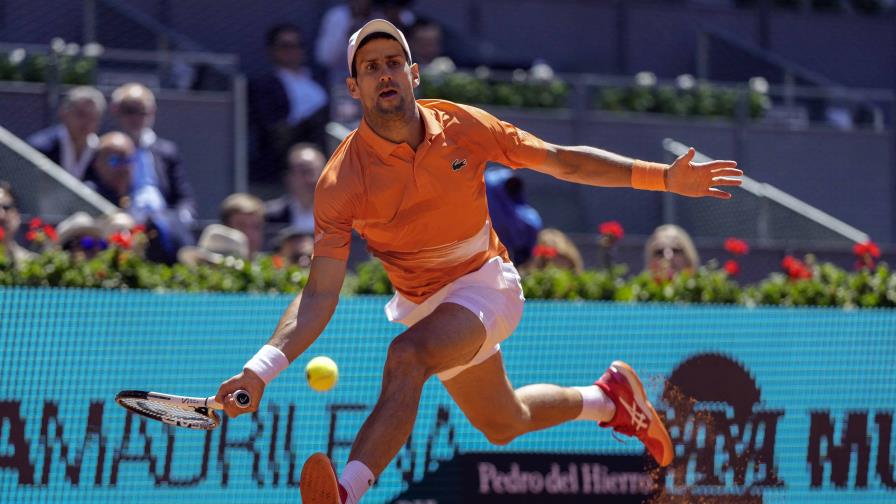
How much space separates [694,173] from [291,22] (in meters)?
8.94

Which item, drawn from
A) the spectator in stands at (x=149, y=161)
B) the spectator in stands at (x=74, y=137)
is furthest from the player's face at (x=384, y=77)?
the spectator in stands at (x=74, y=137)

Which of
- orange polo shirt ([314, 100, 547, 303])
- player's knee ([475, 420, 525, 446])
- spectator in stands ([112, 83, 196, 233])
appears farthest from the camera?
spectator in stands ([112, 83, 196, 233])

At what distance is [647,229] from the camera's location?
43.2 feet

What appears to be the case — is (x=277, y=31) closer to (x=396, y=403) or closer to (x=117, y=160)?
(x=117, y=160)

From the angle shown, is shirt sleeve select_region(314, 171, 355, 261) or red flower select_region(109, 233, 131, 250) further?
red flower select_region(109, 233, 131, 250)

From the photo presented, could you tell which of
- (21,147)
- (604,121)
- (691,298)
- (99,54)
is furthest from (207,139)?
(691,298)

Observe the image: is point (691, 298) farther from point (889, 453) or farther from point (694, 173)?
point (694, 173)

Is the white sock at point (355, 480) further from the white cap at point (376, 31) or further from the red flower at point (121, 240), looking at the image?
the red flower at point (121, 240)

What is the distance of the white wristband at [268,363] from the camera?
17.9ft

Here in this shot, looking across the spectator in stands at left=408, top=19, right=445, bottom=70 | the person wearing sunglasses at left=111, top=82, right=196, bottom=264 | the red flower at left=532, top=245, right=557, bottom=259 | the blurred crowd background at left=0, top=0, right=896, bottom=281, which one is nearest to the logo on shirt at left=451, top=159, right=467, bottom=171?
the blurred crowd background at left=0, top=0, right=896, bottom=281

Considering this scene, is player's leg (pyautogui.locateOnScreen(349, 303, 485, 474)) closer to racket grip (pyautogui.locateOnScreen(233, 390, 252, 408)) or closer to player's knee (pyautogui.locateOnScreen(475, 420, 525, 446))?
racket grip (pyautogui.locateOnScreen(233, 390, 252, 408))

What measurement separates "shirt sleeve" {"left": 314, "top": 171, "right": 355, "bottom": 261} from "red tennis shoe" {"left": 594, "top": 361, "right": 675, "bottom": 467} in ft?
6.80

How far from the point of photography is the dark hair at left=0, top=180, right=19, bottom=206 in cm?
923

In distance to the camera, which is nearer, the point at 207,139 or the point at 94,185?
the point at 94,185
